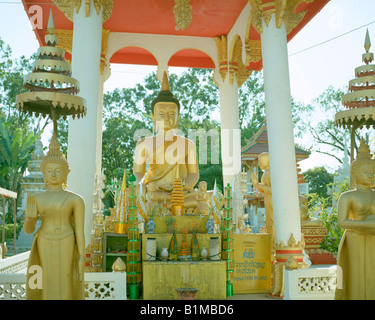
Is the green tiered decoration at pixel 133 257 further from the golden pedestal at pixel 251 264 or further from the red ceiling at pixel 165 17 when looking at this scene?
the red ceiling at pixel 165 17

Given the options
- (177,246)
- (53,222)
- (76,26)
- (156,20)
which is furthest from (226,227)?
(156,20)

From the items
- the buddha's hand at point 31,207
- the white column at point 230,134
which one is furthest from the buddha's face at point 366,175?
the white column at point 230,134

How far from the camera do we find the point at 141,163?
31.5 ft

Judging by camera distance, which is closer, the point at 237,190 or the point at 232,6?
the point at 237,190

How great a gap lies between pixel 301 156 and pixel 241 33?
11.1 metres

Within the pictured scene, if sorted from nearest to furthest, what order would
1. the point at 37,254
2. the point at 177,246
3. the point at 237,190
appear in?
the point at 37,254
the point at 177,246
the point at 237,190

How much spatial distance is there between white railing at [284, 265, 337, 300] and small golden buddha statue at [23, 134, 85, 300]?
3162 millimetres

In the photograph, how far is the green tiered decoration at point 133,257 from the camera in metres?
7.04

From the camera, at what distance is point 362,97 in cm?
569

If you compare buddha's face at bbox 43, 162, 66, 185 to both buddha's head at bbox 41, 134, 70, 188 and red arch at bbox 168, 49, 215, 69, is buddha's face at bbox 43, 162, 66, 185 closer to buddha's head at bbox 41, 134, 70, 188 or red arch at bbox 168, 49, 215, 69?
buddha's head at bbox 41, 134, 70, 188

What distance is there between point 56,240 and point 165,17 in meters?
8.05

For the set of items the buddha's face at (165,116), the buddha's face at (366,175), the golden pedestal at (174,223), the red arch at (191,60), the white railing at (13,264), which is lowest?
the white railing at (13,264)

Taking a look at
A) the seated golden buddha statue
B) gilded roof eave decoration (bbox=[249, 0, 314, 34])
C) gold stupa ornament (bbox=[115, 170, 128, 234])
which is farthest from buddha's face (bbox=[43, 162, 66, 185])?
gilded roof eave decoration (bbox=[249, 0, 314, 34])
